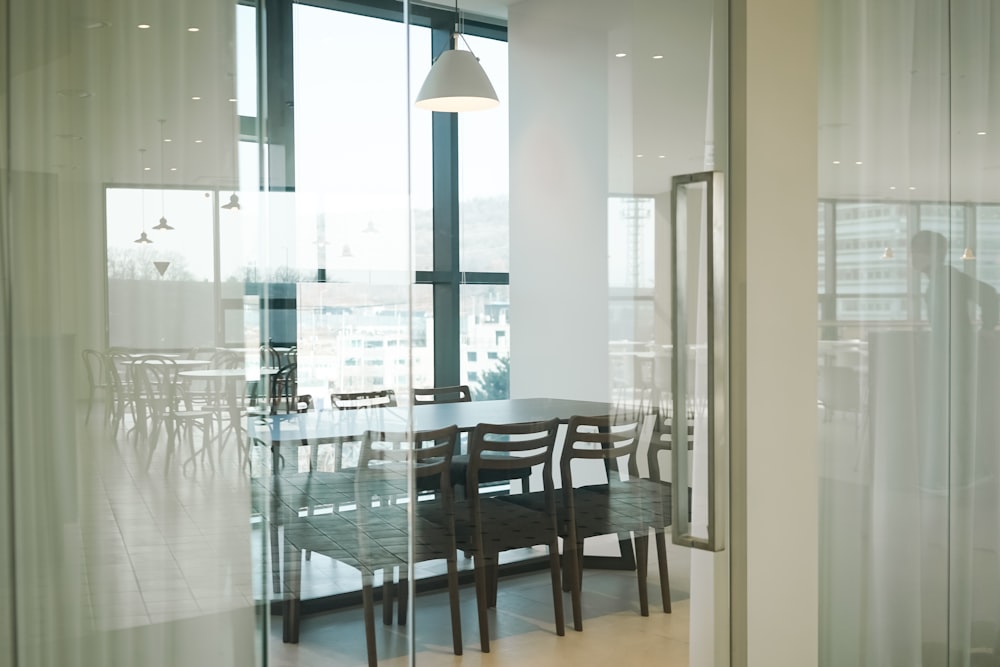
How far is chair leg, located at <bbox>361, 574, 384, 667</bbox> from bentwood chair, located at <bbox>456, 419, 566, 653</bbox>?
0.24 metres

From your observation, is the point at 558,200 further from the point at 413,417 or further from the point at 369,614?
the point at 369,614

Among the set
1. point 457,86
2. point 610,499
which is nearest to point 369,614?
point 610,499

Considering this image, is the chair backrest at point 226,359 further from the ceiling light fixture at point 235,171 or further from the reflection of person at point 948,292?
the reflection of person at point 948,292

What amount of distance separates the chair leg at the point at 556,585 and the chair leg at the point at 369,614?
51 cm

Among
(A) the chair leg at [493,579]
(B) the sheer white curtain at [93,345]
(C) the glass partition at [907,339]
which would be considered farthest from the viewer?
(C) the glass partition at [907,339]

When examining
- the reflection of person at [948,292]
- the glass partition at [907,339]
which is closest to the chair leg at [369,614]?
the glass partition at [907,339]

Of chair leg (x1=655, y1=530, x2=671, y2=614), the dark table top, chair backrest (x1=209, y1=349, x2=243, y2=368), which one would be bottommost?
chair leg (x1=655, y1=530, x2=671, y2=614)

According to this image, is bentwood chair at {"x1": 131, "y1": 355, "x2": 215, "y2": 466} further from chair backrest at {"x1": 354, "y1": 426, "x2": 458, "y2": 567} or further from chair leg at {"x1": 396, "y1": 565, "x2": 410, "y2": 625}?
chair leg at {"x1": 396, "y1": 565, "x2": 410, "y2": 625}

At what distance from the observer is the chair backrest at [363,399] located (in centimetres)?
198

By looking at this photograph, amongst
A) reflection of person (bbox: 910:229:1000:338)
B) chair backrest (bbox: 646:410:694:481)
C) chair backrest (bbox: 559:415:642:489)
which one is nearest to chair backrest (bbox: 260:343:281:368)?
chair backrest (bbox: 559:415:642:489)

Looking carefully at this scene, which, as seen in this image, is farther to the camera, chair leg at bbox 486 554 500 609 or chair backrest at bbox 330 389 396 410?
chair leg at bbox 486 554 500 609

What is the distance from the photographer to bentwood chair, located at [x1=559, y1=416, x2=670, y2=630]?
237 centimetres

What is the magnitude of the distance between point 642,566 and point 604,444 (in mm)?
387

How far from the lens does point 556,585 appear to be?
2344 mm
